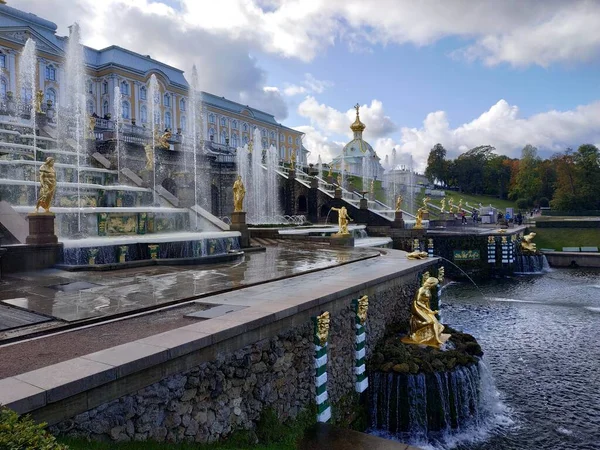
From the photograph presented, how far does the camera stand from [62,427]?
157 inches

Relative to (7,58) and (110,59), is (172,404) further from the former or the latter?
(110,59)

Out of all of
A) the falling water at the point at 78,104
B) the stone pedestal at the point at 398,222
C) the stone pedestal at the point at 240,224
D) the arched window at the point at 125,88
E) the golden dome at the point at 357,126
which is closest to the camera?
the stone pedestal at the point at 240,224

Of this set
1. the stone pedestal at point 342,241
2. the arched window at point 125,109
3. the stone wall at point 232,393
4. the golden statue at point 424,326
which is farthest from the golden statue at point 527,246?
the arched window at point 125,109

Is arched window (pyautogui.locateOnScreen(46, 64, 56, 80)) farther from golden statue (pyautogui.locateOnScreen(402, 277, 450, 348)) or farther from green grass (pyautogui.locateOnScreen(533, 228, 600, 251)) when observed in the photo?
golden statue (pyautogui.locateOnScreen(402, 277, 450, 348))

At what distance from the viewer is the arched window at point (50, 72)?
46688 mm

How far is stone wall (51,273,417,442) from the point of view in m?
4.56

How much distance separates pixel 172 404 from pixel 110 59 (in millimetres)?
55302

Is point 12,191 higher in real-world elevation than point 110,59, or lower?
lower

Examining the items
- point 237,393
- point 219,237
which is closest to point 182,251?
point 219,237

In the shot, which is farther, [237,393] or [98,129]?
[98,129]

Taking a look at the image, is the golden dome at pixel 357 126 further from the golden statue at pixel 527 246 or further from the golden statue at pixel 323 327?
the golden statue at pixel 323 327

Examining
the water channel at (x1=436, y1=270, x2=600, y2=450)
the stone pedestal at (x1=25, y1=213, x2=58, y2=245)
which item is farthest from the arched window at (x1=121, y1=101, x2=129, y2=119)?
the stone pedestal at (x1=25, y1=213, x2=58, y2=245)

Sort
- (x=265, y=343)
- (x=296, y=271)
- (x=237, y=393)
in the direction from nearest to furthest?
(x=237, y=393)
(x=265, y=343)
(x=296, y=271)

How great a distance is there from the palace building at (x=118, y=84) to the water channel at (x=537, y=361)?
3155 cm
